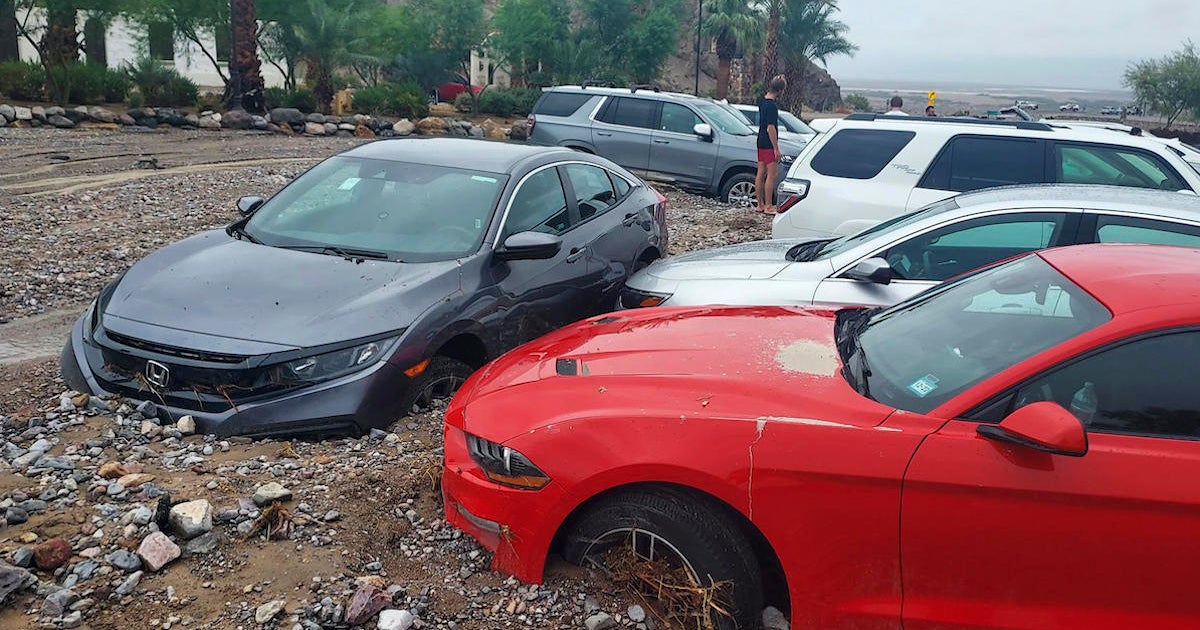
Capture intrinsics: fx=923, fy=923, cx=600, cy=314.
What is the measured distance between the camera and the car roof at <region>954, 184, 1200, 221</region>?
517cm

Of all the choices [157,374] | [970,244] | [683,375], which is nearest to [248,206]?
[157,374]

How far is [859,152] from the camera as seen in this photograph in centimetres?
818

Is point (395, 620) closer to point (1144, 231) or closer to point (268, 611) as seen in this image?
point (268, 611)

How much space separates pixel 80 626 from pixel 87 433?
165 cm

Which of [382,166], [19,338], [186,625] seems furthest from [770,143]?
[186,625]

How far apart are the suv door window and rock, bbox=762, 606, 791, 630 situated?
10.0 ft

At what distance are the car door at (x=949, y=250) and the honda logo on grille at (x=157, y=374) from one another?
3.53 metres

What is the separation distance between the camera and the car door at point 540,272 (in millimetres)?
5539

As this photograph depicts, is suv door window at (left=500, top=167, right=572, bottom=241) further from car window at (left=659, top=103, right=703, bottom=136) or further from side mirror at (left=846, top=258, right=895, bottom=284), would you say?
car window at (left=659, top=103, right=703, bottom=136)

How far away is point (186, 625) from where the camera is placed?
10.3 feet

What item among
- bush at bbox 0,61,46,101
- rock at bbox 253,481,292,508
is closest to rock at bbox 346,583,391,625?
rock at bbox 253,481,292,508

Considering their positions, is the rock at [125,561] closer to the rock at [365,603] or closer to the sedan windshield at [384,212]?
the rock at [365,603]

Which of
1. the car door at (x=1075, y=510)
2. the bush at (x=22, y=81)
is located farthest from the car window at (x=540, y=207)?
the bush at (x=22, y=81)

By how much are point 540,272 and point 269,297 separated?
171cm
